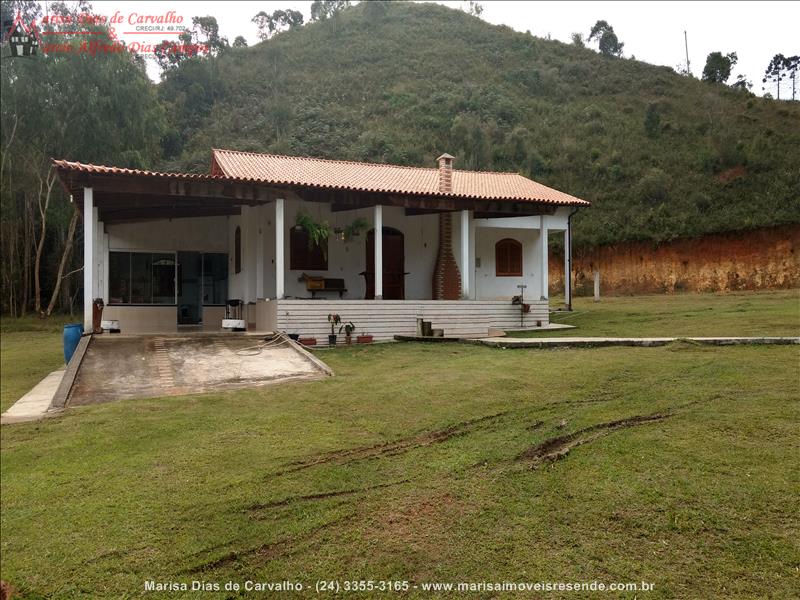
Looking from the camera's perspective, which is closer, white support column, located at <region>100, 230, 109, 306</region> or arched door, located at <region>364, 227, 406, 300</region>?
white support column, located at <region>100, 230, 109, 306</region>

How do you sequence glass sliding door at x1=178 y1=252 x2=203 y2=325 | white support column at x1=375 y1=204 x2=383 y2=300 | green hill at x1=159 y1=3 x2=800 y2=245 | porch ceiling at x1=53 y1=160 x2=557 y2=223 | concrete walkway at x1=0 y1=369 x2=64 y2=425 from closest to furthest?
concrete walkway at x1=0 y1=369 x2=64 y2=425 → green hill at x1=159 y1=3 x2=800 y2=245 → porch ceiling at x1=53 y1=160 x2=557 y2=223 → white support column at x1=375 y1=204 x2=383 y2=300 → glass sliding door at x1=178 y1=252 x2=203 y2=325

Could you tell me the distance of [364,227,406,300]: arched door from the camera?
1728cm

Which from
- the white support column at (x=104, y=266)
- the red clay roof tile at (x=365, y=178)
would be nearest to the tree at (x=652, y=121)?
the red clay roof tile at (x=365, y=178)

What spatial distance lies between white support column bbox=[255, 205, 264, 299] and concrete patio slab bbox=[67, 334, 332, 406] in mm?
3468

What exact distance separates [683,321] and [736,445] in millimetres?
9548

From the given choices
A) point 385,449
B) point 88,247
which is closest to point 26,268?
point 385,449

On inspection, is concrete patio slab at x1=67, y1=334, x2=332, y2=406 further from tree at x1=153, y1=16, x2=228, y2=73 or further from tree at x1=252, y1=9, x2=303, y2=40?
tree at x1=252, y1=9, x2=303, y2=40

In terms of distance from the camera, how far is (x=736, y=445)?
17.0ft

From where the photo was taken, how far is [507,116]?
48.4 metres

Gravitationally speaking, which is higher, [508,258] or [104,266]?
[508,258]

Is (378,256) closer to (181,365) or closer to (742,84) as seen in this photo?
(181,365)

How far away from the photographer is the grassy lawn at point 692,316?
1056 cm

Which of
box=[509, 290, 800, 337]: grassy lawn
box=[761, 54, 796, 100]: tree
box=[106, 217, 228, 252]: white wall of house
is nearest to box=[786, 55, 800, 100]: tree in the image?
box=[761, 54, 796, 100]: tree

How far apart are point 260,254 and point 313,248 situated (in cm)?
151
